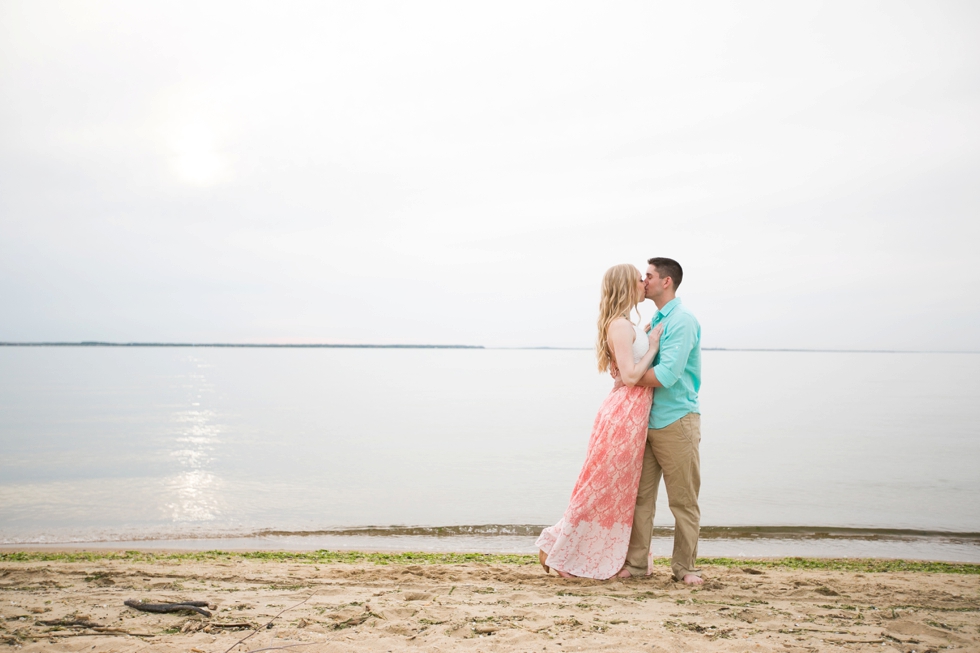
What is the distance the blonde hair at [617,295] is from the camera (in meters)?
4.72

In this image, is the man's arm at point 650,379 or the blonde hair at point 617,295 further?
the blonde hair at point 617,295

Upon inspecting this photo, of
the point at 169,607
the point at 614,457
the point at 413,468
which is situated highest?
the point at 614,457

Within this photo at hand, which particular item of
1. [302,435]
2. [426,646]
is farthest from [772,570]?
[302,435]

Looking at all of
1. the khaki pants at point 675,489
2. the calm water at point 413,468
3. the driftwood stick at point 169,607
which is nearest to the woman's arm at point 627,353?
the khaki pants at point 675,489

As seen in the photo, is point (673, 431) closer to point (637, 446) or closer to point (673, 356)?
point (637, 446)

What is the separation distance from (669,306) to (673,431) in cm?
97

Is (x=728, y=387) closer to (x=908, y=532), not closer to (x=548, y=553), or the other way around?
(x=908, y=532)

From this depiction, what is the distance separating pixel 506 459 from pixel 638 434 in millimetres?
11454

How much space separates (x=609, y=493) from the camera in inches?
187

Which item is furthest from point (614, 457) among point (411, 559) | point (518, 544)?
point (518, 544)

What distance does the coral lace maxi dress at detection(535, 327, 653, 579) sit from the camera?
474cm

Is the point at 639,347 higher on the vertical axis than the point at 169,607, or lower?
higher

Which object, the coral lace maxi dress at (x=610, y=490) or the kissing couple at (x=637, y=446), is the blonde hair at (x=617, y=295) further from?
the coral lace maxi dress at (x=610, y=490)

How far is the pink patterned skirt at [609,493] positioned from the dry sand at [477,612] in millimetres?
202
